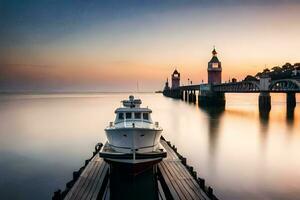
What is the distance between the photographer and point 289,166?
96.3ft

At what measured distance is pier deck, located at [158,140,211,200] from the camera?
15.6 meters

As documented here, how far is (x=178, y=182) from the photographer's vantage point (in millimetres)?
17531

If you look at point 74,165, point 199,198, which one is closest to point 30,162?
point 74,165

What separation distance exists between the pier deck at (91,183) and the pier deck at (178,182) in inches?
139

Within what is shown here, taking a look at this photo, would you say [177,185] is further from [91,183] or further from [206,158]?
[206,158]

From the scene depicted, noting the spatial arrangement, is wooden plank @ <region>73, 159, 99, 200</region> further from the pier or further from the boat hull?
the pier

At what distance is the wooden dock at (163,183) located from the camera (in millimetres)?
15398

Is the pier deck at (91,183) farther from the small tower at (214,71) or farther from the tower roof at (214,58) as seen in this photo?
the tower roof at (214,58)

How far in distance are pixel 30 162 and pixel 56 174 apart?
563 centimetres

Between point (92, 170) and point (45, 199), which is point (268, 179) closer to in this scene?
point (92, 170)

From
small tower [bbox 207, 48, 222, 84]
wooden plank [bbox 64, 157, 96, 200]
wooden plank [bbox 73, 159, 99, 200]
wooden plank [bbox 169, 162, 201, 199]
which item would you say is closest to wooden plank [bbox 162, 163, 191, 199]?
wooden plank [bbox 169, 162, 201, 199]

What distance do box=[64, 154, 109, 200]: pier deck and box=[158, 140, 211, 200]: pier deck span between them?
354 centimetres

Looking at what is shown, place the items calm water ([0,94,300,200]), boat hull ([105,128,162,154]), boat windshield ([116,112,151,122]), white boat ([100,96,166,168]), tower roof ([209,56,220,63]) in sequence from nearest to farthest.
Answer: white boat ([100,96,166,168]) → boat hull ([105,128,162,154]) → boat windshield ([116,112,151,122]) → calm water ([0,94,300,200]) → tower roof ([209,56,220,63])

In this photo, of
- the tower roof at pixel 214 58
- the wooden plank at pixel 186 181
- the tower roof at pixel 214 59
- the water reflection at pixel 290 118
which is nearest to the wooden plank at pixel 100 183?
the wooden plank at pixel 186 181
